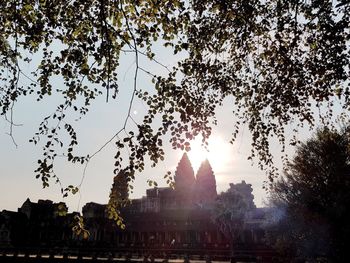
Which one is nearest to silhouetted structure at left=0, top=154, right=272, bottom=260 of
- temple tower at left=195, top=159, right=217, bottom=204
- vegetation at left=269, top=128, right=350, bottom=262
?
temple tower at left=195, top=159, right=217, bottom=204

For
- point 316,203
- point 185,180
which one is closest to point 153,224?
point 185,180

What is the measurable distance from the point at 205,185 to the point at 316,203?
45291 mm

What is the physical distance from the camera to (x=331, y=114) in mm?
8070

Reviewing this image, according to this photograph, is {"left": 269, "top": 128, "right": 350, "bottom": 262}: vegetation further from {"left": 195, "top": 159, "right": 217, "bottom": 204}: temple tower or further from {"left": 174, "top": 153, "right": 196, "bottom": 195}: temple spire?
{"left": 174, "top": 153, "right": 196, "bottom": 195}: temple spire

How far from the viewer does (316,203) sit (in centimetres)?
2288

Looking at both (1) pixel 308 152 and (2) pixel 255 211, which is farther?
(2) pixel 255 211

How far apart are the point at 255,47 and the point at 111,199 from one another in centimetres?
574

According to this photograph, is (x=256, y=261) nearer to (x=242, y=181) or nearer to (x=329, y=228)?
(x=329, y=228)

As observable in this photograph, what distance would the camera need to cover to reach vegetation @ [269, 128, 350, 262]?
21000 millimetres

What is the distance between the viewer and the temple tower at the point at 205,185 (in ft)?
214

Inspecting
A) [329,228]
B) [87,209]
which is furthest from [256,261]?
[87,209]

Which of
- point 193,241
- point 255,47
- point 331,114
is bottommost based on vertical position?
point 193,241

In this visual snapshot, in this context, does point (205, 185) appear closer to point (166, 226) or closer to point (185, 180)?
point (185, 180)

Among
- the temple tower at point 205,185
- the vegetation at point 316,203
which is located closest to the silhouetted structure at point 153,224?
the temple tower at point 205,185
